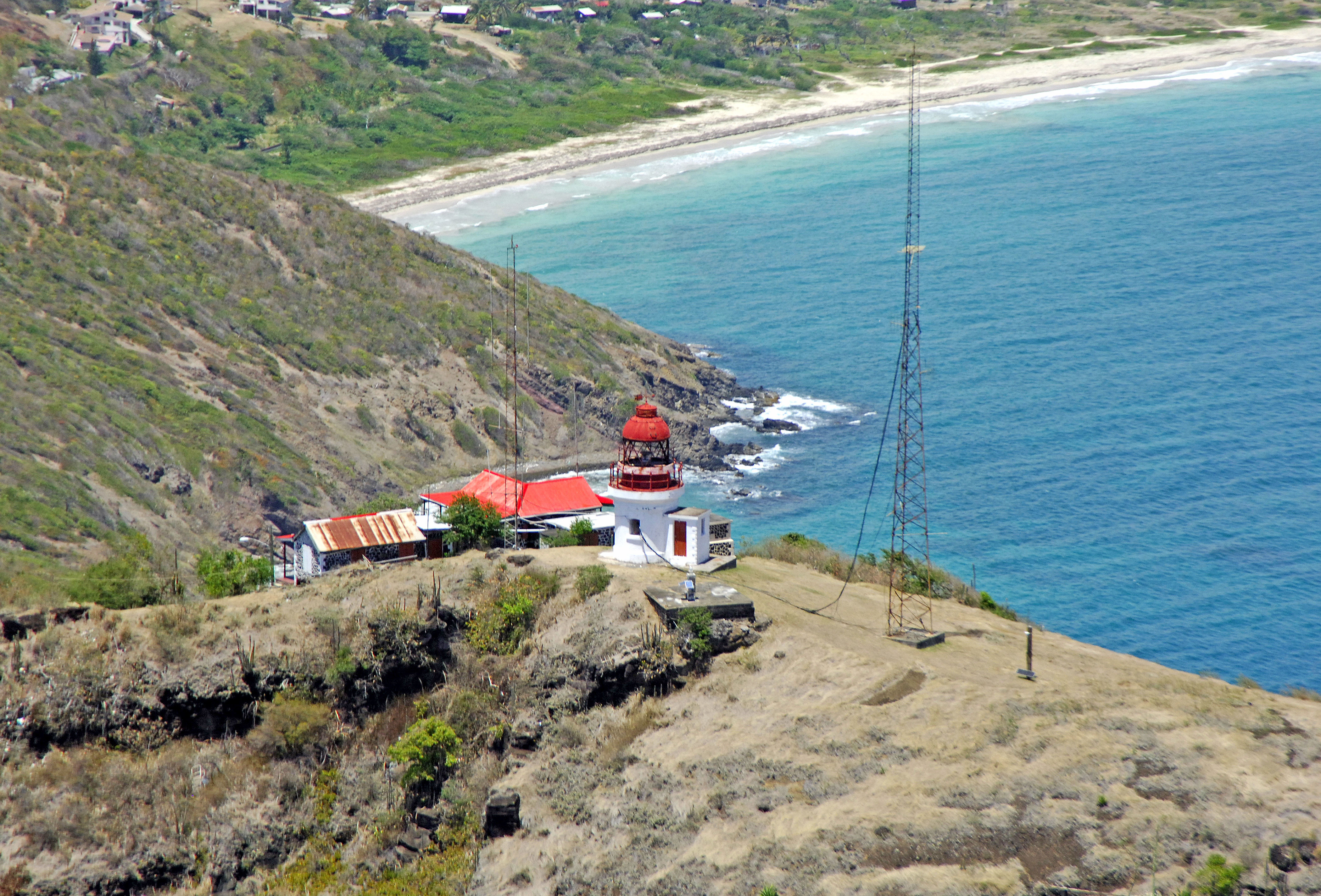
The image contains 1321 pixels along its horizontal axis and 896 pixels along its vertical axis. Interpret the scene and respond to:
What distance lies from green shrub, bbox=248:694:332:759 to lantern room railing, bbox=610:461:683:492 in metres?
10.6

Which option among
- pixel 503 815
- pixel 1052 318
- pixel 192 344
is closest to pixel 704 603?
pixel 503 815

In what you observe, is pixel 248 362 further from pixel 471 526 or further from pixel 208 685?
pixel 208 685

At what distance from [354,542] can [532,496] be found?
343 inches

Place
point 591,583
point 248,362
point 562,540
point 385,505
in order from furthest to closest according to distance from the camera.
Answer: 1. point 248,362
2. point 385,505
3. point 562,540
4. point 591,583

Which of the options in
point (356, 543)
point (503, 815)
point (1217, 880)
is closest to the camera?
point (1217, 880)

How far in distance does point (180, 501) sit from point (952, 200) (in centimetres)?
9358

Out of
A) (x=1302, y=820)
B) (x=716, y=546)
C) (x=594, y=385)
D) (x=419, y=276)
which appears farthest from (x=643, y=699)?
(x=419, y=276)

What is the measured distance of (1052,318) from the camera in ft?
318

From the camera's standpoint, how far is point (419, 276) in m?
87.6

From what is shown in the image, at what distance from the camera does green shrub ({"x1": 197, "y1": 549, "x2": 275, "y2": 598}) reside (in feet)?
117

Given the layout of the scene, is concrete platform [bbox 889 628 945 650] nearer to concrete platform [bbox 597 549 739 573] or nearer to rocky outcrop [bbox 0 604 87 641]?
concrete platform [bbox 597 549 739 573]

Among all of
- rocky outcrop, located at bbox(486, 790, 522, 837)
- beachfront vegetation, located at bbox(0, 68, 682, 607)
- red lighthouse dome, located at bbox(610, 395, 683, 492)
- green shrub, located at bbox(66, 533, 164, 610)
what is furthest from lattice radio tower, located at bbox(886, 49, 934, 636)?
beachfront vegetation, located at bbox(0, 68, 682, 607)

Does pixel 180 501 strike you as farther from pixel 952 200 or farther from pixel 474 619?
pixel 952 200

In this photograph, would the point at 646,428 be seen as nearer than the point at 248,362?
Yes
